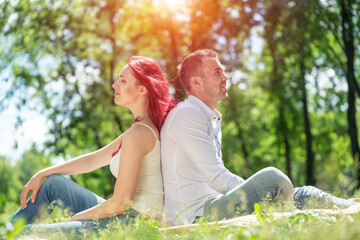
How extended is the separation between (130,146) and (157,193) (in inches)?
21.5

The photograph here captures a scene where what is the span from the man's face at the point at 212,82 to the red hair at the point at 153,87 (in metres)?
0.41

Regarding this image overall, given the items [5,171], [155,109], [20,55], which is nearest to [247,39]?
[20,55]

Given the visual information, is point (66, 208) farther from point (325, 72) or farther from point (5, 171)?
point (5, 171)

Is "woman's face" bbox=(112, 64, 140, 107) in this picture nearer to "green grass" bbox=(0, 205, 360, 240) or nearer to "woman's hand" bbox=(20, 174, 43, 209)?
"woman's hand" bbox=(20, 174, 43, 209)

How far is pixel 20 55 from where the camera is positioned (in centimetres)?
1342

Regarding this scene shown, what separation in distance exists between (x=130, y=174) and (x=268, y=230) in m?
1.53

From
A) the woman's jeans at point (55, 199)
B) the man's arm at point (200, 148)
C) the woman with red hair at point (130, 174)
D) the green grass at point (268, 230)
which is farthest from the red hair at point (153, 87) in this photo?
the green grass at point (268, 230)

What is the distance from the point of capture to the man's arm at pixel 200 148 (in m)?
4.01

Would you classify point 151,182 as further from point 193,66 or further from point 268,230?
point 268,230

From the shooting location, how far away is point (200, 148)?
405 centimetres

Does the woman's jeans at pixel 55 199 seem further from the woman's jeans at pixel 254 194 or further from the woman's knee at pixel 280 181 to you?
the woman's knee at pixel 280 181

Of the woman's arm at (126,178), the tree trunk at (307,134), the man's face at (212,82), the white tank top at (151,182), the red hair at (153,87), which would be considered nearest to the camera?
the woman's arm at (126,178)

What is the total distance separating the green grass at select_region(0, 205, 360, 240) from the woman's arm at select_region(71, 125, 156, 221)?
46 cm

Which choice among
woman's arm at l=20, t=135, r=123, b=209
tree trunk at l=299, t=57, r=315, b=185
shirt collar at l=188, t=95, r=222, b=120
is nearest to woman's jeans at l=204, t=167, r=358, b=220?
shirt collar at l=188, t=95, r=222, b=120
